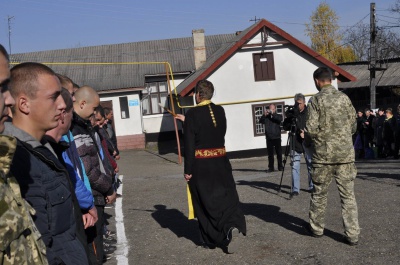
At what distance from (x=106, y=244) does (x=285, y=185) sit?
6.65 m

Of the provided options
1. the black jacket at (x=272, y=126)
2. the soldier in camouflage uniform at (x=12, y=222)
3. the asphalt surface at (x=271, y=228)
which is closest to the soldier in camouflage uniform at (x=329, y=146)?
the asphalt surface at (x=271, y=228)

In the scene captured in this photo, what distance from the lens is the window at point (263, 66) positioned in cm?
3109

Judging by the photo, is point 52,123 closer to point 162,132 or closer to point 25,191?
point 25,191

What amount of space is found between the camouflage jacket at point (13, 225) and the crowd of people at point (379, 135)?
20.3 meters

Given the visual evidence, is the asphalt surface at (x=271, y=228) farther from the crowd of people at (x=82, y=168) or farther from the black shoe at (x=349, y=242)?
the crowd of people at (x=82, y=168)

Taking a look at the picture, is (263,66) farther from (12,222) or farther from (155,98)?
(12,222)

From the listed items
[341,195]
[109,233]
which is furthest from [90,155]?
[109,233]

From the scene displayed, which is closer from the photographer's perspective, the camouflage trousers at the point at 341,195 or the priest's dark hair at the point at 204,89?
the camouflage trousers at the point at 341,195

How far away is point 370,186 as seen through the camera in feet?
44.0

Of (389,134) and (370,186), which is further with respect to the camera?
(389,134)

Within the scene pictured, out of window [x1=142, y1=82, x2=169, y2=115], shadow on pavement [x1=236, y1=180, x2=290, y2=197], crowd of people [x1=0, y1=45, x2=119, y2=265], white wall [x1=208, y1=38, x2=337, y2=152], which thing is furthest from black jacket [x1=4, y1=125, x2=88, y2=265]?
window [x1=142, y1=82, x2=169, y2=115]

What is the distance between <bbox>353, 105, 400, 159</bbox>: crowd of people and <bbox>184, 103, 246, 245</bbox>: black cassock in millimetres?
14193

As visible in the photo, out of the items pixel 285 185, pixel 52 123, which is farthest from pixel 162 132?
pixel 52 123

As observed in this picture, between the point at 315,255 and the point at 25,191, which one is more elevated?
the point at 25,191
